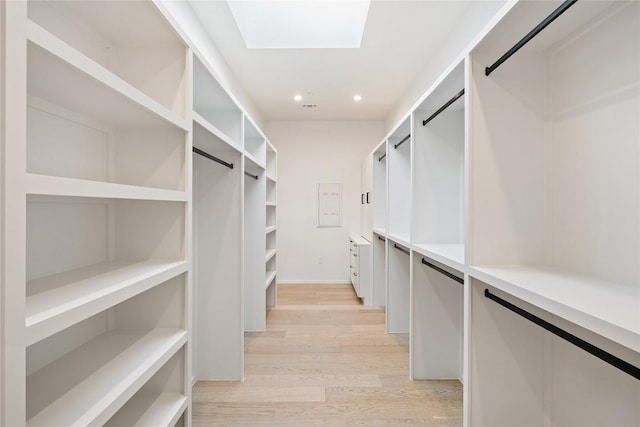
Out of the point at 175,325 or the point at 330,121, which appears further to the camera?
the point at 330,121

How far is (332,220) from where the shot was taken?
529 cm

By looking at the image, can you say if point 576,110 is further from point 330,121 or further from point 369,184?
point 330,121

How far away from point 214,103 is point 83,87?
1.22m

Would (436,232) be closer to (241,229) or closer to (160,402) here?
(241,229)

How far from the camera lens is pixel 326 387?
217 centimetres

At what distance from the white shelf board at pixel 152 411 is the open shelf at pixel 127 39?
3.82ft

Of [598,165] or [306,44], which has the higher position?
[306,44]

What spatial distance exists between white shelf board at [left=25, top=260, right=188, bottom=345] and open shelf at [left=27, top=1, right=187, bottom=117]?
1.89 feet

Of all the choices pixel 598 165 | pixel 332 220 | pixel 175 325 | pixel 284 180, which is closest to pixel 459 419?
pixel 598 165

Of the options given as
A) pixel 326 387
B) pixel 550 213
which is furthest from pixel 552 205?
pixel 326 387

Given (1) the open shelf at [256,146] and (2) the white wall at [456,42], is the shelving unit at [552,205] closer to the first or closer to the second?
(2) the white wall at [456,42]

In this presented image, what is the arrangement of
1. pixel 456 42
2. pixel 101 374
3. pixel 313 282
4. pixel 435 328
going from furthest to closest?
pixel 313 282 → pixel 456 42 → pixel 435 328 → pixel 101 374

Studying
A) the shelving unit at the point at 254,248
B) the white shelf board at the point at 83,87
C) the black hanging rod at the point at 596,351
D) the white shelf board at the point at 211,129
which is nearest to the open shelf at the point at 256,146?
the shelving unit at the point at 254,248

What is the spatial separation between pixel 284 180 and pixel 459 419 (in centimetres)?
407
